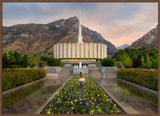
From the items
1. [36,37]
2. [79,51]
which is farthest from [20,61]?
[36,37]

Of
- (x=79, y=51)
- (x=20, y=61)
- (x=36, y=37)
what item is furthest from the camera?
(x=36, y=37)

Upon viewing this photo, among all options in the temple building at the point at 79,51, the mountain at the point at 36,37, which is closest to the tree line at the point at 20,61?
the temple building at the point at 79,51

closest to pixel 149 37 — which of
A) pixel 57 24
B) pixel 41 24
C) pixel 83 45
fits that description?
pixel 83 45

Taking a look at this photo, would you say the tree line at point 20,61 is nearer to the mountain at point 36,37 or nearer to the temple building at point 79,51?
the temple building at point 79,51

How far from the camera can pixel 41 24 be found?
17225 cm

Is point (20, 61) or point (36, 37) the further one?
point (36, 37)

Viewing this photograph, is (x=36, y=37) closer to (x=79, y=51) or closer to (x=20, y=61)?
(x=79, y=51)

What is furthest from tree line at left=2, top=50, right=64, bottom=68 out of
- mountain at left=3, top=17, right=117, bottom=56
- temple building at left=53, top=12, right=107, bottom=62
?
mountain at left=3, top=17, right=117, bottom=56

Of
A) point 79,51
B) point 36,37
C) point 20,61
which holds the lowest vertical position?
point 20,61

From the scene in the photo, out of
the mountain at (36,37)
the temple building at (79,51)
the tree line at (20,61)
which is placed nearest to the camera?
the tree line at (20,61)

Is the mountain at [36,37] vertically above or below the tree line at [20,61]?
above

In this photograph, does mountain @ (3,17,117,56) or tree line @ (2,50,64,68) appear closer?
tree line @ (2,50,64,68)

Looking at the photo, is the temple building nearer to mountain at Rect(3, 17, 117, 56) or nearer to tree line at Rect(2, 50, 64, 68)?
tree line at Rect(2, 50, 64, 68)

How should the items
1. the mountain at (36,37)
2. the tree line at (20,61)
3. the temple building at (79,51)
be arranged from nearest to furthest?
the tree line at (20,61), the temple building at (79,51), the mountain at (36,37)
